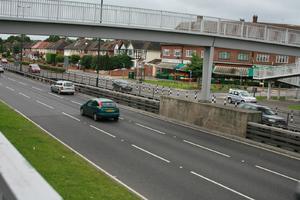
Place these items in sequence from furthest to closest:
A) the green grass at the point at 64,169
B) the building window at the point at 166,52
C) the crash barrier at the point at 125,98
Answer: the building window at the point at 166,52, the crash barrier at the point at 125,98, the green grass at the point at 64,169

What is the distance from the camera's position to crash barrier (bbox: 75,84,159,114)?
3462cm

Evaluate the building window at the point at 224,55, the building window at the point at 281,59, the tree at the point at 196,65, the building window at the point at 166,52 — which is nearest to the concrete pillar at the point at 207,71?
the tree at the point at 196,65

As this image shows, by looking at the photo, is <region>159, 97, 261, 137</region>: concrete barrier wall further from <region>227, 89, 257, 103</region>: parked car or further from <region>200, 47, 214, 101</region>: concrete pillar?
<region>227, 89, 257, 103</region>: parked car

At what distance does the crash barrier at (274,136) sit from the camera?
2148cm

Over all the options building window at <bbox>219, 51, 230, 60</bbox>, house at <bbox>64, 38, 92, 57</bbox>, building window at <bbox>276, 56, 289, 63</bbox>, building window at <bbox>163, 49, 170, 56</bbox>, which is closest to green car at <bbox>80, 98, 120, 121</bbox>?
building window at <bbox>219, 51, 230, 60</bbox>

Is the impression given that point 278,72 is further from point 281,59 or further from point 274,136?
point 281,59

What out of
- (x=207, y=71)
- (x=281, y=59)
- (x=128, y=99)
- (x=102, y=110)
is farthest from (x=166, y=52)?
(x=102, y=110)

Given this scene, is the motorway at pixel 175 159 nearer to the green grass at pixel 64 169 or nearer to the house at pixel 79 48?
the green grass at pixel 64 169

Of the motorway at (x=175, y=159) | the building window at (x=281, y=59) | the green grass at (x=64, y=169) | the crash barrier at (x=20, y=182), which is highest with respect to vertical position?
the crash barrier at (x=20, y=182)

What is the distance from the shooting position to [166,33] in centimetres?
3050

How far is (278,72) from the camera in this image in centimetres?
5628

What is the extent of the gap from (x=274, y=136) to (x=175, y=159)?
674cm

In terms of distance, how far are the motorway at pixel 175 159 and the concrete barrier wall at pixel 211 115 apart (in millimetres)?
983

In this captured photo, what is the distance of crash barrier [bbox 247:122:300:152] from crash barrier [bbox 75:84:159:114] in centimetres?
1105
